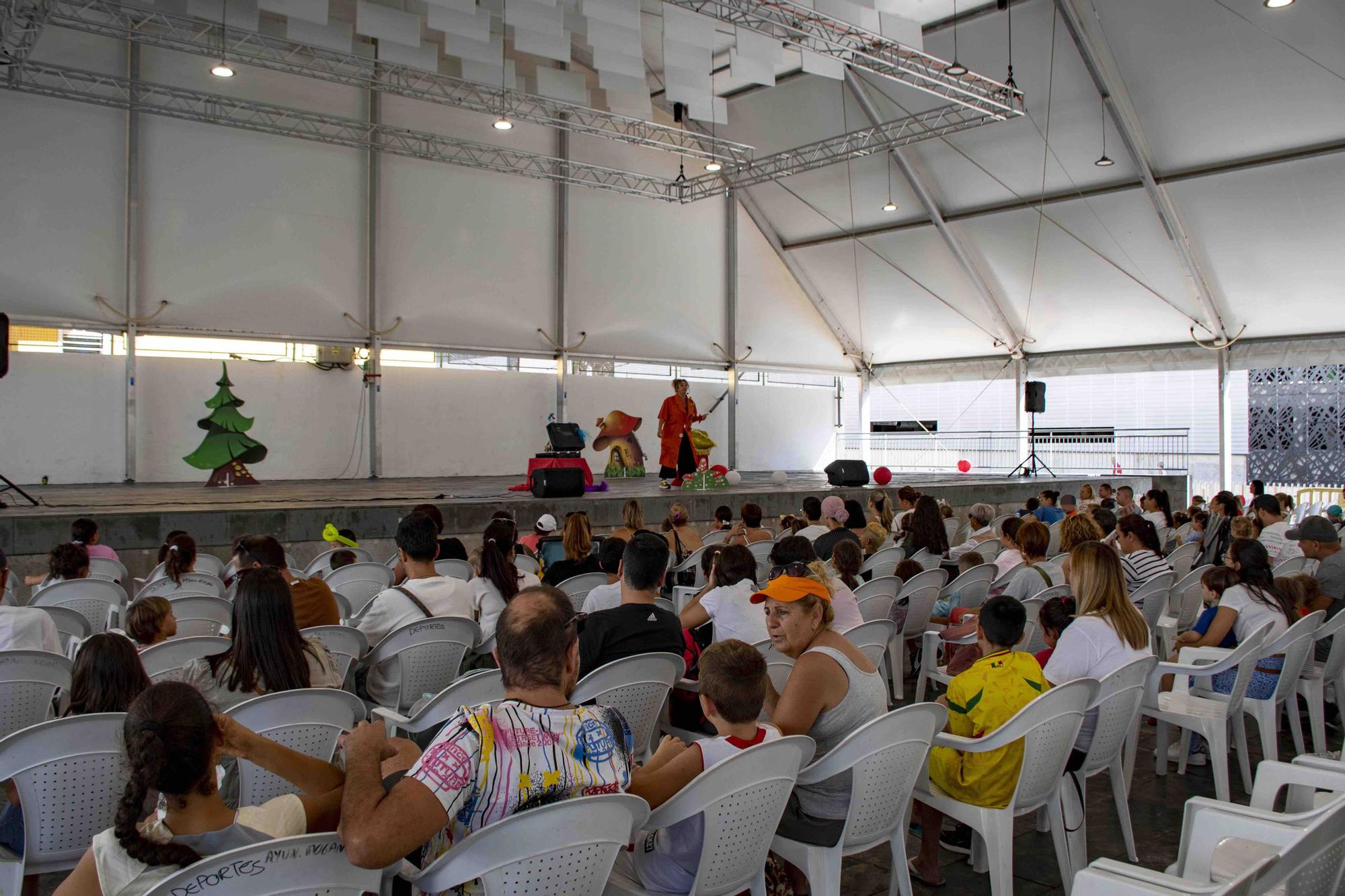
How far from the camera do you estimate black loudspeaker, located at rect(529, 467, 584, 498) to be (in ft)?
34.6

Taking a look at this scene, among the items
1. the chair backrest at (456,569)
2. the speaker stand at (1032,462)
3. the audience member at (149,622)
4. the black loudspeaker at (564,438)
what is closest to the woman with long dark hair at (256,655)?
the audience member at (149,622)

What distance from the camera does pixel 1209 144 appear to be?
13609 mm

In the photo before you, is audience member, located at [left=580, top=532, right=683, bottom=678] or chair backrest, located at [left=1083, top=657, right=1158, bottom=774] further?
audience member, located at [left=580, top=532, right=683, bottom=678]

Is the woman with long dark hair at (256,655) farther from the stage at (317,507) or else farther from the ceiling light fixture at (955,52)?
the ceiling light fixture at (955,52)

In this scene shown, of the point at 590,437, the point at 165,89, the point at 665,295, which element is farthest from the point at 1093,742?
the point at 665,295

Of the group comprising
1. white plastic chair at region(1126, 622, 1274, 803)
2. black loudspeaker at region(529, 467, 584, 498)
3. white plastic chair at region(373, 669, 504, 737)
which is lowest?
white plastic chair at region(1126, 622, 1274, 803)

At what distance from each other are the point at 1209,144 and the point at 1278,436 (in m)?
5.84

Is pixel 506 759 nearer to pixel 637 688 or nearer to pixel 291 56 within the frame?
pixel 637 688

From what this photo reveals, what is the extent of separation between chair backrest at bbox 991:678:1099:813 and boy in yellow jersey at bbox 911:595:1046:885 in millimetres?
43

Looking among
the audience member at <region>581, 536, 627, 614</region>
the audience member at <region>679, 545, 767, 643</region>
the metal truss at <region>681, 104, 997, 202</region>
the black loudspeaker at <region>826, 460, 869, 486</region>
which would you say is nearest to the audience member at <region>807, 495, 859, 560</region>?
the audience member at <region>581, 536, 627, 614</region>

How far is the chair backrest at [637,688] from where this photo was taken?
9.65ft

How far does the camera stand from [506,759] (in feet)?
5.97

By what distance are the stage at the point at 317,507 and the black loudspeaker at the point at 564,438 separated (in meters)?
0.79

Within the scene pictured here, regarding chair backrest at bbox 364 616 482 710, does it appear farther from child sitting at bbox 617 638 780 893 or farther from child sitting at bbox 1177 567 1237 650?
child sitting at bbox 1177 567 1237 650
